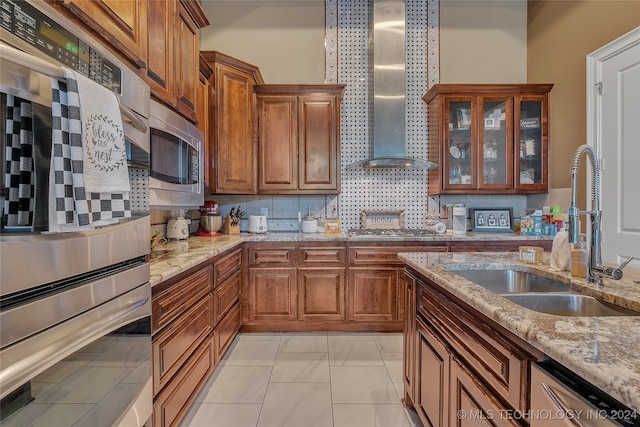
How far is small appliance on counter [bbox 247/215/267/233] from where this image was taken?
315 cm

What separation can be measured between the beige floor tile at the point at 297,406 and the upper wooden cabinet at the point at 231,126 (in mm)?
1713

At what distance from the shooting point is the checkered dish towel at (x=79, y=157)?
672 mm

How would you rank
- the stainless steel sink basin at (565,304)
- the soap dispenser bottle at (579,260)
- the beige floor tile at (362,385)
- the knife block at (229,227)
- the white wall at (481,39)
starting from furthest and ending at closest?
1. the white wall at (481,39)
2. the knife block at (229,227)
3. the beige floor tile at (362,385)
4. the soap dispenser bottle at (579,260)
5. the stainless steel sink basin at (565,304)

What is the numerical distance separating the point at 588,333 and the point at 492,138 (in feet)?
9.69

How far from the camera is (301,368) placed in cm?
225

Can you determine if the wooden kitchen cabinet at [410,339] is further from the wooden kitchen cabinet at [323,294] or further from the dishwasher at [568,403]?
the wooden kitchen cabinet at [323,294]

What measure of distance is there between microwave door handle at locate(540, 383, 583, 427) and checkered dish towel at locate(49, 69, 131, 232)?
1.14m

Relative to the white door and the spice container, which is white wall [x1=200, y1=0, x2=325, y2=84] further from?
the spice container

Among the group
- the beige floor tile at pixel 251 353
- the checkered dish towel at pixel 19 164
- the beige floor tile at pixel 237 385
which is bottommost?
the beige floor tile at pixel 237 385

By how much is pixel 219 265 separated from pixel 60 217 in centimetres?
158

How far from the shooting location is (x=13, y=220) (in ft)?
2.01

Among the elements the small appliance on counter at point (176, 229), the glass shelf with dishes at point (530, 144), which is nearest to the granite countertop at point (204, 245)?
the small appliance on counter at point (176, 229)

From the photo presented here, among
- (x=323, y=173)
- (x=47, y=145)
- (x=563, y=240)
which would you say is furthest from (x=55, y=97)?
(x=323, y=173)

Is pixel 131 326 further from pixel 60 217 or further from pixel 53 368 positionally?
pixel 60 217
